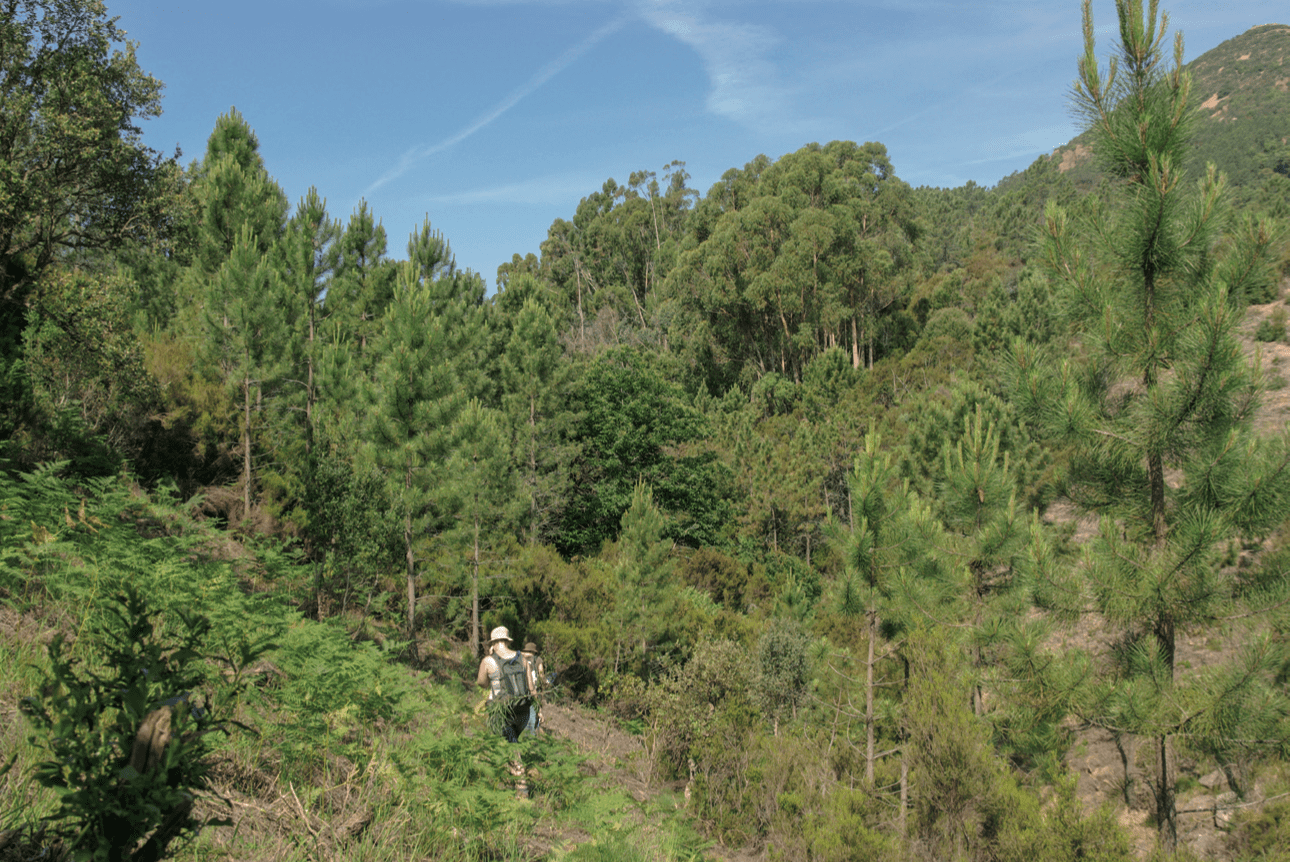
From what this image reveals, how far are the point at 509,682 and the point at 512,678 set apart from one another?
0.12 ft

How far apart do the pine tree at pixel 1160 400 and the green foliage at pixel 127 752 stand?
19.2ft

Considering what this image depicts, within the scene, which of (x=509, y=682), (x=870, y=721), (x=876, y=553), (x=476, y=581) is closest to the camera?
(x=509, y=682)

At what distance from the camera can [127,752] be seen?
1.65 meters

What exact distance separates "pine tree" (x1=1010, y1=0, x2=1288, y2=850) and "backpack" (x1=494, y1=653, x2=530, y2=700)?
4480 mm

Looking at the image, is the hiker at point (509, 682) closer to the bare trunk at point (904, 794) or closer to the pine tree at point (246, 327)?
the bare trunk at point (904, 794)

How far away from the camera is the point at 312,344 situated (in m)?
14.8

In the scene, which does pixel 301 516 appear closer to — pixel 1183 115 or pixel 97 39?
pixel 97 39

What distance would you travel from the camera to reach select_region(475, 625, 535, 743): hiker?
538cm

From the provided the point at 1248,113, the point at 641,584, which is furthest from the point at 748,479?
the point at 1248,113

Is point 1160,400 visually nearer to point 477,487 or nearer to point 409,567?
point 477,487

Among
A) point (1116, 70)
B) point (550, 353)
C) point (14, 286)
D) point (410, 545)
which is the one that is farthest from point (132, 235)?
point (550, 353)

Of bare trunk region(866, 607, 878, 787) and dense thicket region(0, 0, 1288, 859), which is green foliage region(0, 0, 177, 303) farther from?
bare trunk region(866, 607, 878, 787)

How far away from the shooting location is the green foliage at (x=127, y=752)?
1.53m

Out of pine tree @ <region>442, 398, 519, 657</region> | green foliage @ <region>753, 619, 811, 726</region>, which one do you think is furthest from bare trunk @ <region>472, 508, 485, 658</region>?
green foliage @ <region>753, 619, 811, 726</region>
